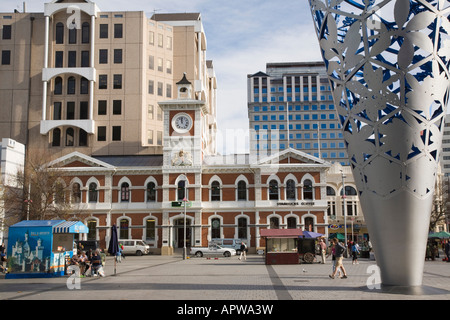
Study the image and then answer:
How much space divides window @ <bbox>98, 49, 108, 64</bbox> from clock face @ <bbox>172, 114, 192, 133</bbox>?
1714cm

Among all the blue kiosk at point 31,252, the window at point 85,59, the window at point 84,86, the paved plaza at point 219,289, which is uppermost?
the window at point 85,59

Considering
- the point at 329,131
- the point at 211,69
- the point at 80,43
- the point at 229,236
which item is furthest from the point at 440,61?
the point at 329,131

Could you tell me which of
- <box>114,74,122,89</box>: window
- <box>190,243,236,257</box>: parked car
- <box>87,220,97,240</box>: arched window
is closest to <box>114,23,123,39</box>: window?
<box>114,74,122,89</box>: window

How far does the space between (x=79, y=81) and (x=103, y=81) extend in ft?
9.94

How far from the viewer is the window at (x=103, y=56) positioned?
64062 mm

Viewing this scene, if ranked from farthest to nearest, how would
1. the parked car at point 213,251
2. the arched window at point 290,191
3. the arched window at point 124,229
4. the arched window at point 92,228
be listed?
the arched window at point 124,229, the arched window at point 92,228, the arched window at point 290,191, the parked car at point 213,251

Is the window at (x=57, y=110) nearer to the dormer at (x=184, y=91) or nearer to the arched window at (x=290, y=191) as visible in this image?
the dormer at (x=184, y=91)

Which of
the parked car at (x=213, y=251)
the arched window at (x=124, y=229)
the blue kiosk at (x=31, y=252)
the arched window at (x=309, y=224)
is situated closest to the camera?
the blue kiosk at (x=31, y=252)

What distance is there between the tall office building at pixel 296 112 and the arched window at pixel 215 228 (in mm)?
64730

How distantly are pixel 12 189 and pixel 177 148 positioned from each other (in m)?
16.8

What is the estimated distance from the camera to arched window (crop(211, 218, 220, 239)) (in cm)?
5275

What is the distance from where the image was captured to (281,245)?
1388 inches

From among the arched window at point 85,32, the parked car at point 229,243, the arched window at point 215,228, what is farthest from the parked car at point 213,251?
the arched window at point 85,32

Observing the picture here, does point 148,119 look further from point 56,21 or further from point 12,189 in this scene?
point 12,189
